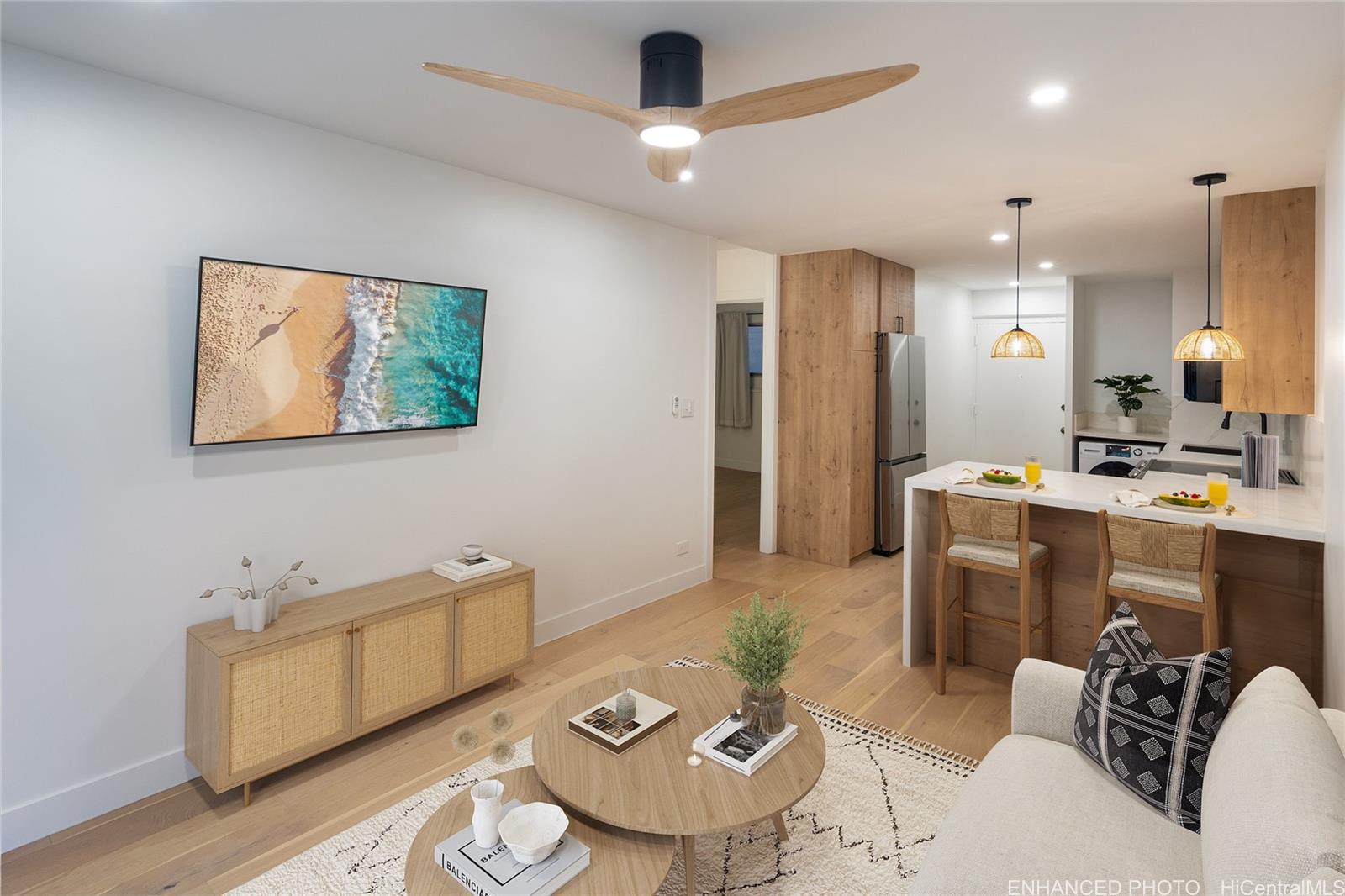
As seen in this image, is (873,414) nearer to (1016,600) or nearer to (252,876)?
(1016,600)

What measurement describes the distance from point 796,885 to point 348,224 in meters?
2.99

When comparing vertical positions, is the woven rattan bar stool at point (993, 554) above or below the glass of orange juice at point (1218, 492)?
below

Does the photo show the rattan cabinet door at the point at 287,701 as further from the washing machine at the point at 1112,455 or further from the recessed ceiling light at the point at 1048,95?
the washing machine at the point at 1112,455

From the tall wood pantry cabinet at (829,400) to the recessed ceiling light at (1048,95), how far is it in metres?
2.85

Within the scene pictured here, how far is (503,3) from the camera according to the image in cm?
190

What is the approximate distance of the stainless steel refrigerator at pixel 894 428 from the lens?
574 centimetres

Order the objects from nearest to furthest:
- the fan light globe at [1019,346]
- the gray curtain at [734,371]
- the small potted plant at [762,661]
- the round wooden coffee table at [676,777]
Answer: the round wooden coffee table at [676,777] → the small potted plant at [762,661] → the fan light globe at [1019,346] → the gray curtain at [734,371]

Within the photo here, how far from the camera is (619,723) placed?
7.23 ft

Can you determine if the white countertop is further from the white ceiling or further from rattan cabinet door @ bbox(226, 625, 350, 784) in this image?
rattan cabinet door @ bbox(226, 625, 350, 784)

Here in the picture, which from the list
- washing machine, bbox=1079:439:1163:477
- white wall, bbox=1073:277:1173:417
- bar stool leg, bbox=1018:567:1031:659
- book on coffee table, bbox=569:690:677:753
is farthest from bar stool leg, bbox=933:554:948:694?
white wall, bbox=1073:277:1173:417

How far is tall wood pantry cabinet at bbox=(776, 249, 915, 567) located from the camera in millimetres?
5438

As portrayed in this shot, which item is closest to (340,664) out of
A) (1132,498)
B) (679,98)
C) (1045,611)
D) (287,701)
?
(287,701)

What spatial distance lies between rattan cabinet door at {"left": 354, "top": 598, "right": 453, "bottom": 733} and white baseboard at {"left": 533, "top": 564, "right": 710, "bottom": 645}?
760mm

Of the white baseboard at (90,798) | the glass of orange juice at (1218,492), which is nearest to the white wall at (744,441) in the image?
the glass of orange juice at (1218,492)
